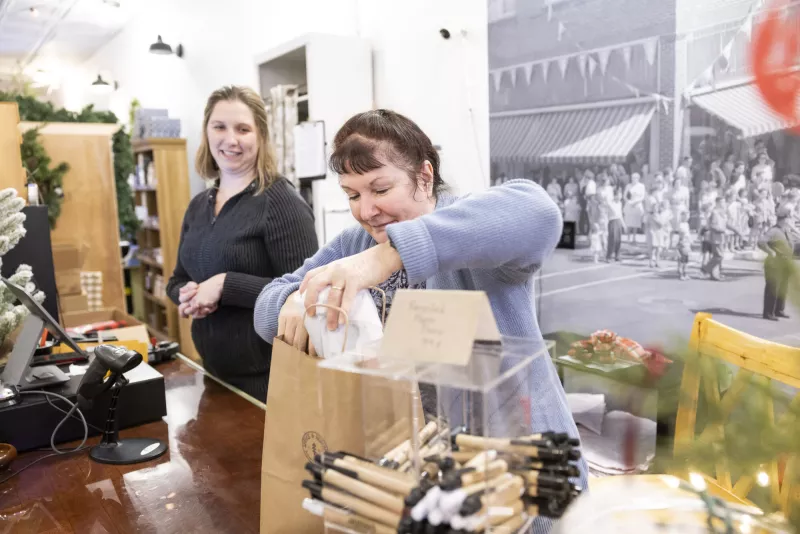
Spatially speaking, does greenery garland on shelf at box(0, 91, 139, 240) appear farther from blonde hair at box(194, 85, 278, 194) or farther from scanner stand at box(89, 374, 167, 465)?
scanner stand at box(89, 374, 167, 465)

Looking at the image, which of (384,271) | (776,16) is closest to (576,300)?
(776,16)

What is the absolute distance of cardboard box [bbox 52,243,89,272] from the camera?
4.02 m

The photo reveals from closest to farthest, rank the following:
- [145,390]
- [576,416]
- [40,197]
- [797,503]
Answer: [797,503] → [145,390] → [576,416] → [40,197]

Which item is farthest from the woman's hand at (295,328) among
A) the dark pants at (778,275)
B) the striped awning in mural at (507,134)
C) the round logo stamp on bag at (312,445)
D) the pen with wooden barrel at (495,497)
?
the striped awning in mural at (507,134)

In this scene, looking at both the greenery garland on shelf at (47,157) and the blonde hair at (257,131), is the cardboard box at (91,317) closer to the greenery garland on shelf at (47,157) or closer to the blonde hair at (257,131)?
the greenery garland on shelf at (47,157)

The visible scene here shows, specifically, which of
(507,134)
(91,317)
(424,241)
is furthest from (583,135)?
(91,317)

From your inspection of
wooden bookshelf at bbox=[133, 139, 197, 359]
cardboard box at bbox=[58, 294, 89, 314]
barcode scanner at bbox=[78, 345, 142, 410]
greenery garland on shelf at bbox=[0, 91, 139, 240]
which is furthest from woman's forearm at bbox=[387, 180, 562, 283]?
wooden bookshelf at bbox=[133, 139, 197, 359]

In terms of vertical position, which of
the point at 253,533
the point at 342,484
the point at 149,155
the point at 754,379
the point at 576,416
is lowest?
the point at 576,416

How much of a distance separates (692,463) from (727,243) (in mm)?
1902

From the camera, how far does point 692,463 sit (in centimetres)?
44

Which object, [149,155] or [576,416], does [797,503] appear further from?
[149,155]

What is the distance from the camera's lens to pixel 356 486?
1.98 ft

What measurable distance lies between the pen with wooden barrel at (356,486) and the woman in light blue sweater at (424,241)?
0.64 feet

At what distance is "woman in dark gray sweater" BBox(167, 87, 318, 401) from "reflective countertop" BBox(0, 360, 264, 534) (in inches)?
17.7
